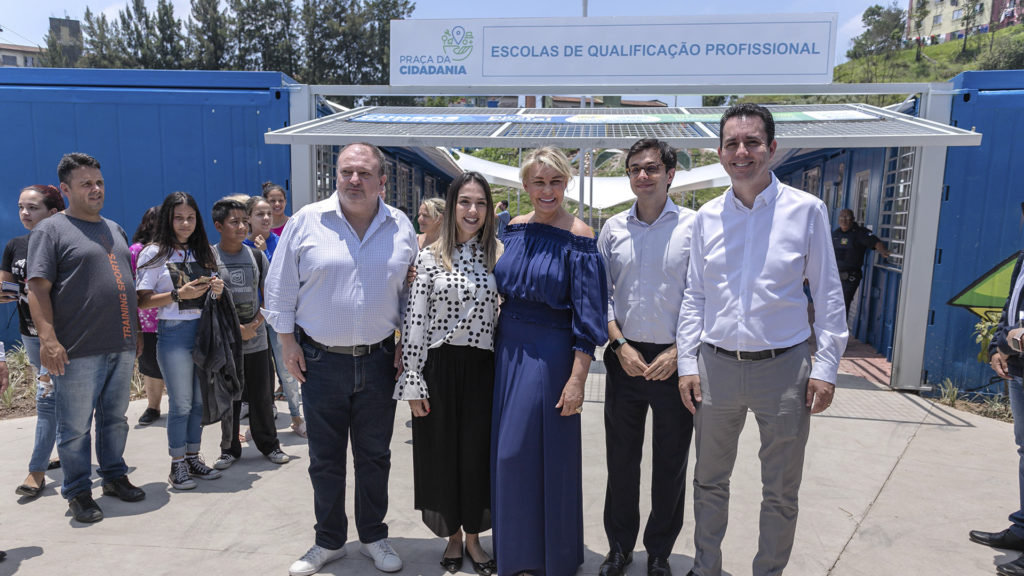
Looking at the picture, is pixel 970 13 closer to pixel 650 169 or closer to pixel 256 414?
pixel 650 169

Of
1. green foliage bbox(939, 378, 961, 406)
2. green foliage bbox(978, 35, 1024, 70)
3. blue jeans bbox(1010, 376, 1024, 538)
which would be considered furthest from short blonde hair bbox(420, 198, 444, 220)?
green foliage bbox(978, 35, 1024, 70)

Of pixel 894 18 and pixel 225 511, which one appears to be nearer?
pixel 225 511

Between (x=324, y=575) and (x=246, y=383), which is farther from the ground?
(x=246, y=383)

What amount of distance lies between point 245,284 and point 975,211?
21.0 feet

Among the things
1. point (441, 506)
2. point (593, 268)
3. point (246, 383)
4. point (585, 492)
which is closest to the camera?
point (593, 268)

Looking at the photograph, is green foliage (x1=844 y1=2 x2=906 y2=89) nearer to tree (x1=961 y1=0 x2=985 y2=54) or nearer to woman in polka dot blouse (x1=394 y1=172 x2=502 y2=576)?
tree (x1=961 y1=0 x2=985 y2=54)

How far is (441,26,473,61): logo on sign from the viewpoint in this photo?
21.6 feet

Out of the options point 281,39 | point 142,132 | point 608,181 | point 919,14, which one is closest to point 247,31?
point 281,39

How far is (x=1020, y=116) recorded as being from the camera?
565cm

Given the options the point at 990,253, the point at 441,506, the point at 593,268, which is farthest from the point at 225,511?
the point at 990,253

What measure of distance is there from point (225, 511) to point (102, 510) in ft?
2.24

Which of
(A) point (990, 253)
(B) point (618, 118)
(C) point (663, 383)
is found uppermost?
(B) point (618, 118)

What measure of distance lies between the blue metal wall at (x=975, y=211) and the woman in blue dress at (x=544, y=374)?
4.92 metres

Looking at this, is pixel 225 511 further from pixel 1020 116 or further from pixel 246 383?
pixel 1020 116
